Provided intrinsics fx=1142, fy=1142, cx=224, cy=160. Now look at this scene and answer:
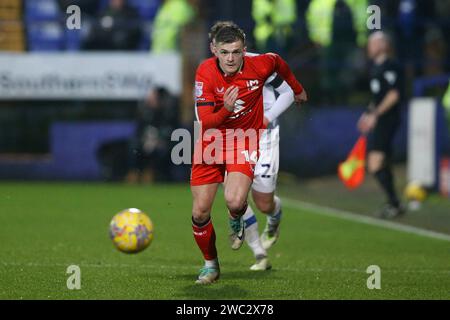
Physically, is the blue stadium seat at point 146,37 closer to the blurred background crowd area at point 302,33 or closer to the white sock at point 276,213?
the blurred background crowd area at point 302,33

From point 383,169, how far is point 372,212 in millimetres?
774

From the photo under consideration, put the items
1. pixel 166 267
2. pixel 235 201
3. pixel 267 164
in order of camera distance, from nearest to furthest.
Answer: pixel 235 201
pixel 166 267
pixel 267 164

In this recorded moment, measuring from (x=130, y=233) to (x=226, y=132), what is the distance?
102 centimetres

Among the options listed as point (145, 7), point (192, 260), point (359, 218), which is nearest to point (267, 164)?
point (192, 260)

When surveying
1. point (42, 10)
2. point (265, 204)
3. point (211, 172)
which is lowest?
point (265, 204)

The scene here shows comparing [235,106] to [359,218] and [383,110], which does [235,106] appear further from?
[383,110]

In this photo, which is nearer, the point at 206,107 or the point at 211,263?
the point at 206,107

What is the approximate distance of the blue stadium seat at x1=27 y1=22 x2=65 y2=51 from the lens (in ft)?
72.4

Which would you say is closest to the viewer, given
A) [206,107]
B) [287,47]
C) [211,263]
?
[206,107]

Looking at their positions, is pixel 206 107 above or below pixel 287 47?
above

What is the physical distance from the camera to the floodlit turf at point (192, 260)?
7.79 meters

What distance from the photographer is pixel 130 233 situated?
329 inches
